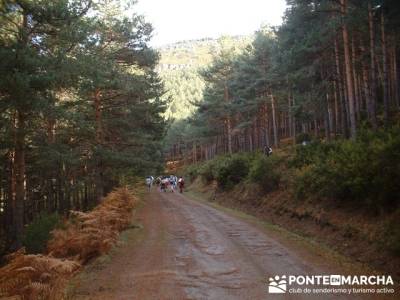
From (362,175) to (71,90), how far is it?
13292mm

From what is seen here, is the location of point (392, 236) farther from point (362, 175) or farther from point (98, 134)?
point (98, 134)

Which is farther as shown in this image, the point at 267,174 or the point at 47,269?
the point at 267,174

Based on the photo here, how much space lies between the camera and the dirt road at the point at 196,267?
7794 millimetres

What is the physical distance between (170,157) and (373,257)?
385 ft

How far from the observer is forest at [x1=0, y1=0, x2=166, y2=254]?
47.9ft

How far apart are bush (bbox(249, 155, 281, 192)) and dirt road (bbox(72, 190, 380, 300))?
5.73 metres

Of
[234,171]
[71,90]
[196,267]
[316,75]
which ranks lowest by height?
[196,267]

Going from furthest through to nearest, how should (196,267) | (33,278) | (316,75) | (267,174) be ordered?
(316,75) < (267,174) < (196,267) < (33,278)

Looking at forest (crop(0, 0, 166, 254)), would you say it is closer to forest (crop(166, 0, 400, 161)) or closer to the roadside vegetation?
the roadside vegetation

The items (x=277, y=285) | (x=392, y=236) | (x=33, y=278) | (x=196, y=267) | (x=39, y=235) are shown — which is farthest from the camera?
(x=39, y=235)

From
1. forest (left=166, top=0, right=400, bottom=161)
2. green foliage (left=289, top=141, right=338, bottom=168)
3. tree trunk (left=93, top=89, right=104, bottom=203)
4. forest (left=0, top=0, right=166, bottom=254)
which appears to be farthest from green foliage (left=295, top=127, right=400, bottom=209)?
tree trunk (left=93, top=89, right=104, bottom=203)

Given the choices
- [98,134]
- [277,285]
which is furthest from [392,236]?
[98,134]

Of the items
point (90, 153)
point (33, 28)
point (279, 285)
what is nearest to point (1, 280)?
point (279, 285)

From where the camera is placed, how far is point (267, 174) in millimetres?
20891
